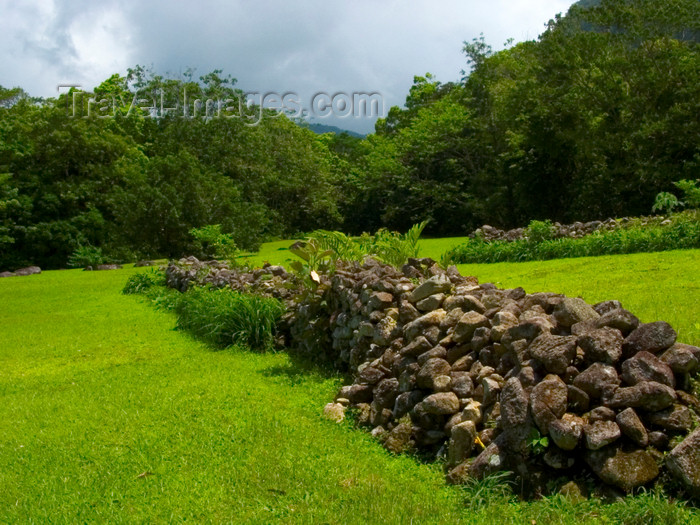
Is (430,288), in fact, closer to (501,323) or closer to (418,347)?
(418,347)

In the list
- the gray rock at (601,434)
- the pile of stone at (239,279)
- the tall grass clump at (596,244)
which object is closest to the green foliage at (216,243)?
the pile of stone at (239,279)

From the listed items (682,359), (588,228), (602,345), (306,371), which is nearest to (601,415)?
(602,345)

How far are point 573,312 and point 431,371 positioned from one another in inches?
36.5

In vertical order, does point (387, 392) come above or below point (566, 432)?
below

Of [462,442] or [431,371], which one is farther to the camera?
[431,371]

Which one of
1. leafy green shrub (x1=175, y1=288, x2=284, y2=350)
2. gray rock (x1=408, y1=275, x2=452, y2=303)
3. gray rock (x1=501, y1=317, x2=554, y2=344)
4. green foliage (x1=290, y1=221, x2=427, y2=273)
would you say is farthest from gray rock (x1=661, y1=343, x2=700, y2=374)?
leafy green shrub (x1=175, y1=288, x2=284, y2=350)

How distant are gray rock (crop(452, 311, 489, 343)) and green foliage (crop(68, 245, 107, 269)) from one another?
71.2 ft

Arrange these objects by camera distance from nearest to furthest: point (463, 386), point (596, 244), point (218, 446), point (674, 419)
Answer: point (674, 419) → point (463, 386) → point (218, 446) → point (596, 244)

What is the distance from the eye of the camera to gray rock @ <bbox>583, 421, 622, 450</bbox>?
2.90m

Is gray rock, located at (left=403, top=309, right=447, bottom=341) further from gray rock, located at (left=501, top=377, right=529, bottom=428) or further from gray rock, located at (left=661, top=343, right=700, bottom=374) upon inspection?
gray rock, located at (left=661, top=343, right=700, bottom=374)

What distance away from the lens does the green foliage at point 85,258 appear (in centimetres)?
2378

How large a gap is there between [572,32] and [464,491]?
2502cm

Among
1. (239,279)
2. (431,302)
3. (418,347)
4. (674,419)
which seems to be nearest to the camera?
(674,419)

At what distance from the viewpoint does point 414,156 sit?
32250 mm
